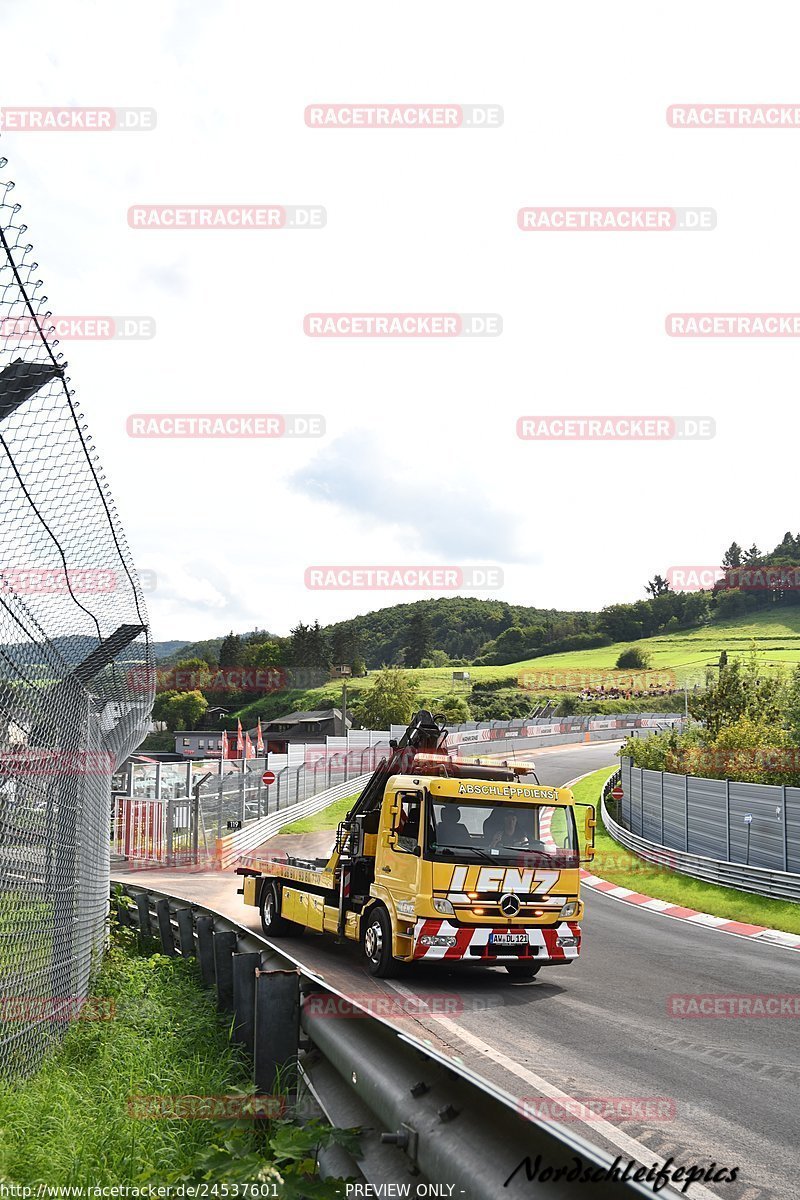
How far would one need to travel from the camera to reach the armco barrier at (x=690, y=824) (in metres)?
20.5

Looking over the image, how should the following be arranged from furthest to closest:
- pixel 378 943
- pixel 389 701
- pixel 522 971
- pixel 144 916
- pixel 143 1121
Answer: pixel 389 701 → pixel 522 971 → pixel 144 916 → pixel 378 943 → pixel 143 1121

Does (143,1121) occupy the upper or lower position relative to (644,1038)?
upper

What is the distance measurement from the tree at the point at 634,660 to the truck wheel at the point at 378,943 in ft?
402

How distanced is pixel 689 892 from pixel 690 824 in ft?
15.8

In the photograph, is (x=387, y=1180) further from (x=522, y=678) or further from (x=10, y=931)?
(x=522, y=678)

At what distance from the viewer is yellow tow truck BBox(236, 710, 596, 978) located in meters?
10.8

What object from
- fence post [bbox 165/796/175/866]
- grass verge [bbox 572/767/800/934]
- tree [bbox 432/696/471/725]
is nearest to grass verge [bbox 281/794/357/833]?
fence post [bbox 165/796/175/866]

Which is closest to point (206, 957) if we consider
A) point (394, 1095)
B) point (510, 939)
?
point (510, 939)

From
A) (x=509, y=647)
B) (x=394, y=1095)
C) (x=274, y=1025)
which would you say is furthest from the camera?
(x=509, y=647)

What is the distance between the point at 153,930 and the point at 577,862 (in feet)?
16.7

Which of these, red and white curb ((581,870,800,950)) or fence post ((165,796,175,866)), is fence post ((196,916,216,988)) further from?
fence post ((165,796,175,866))

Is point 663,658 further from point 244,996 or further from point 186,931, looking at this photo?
point 244,996

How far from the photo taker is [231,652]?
146375mm

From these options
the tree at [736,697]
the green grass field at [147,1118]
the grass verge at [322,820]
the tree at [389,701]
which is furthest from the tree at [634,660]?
the green grass field at [147,1118]
